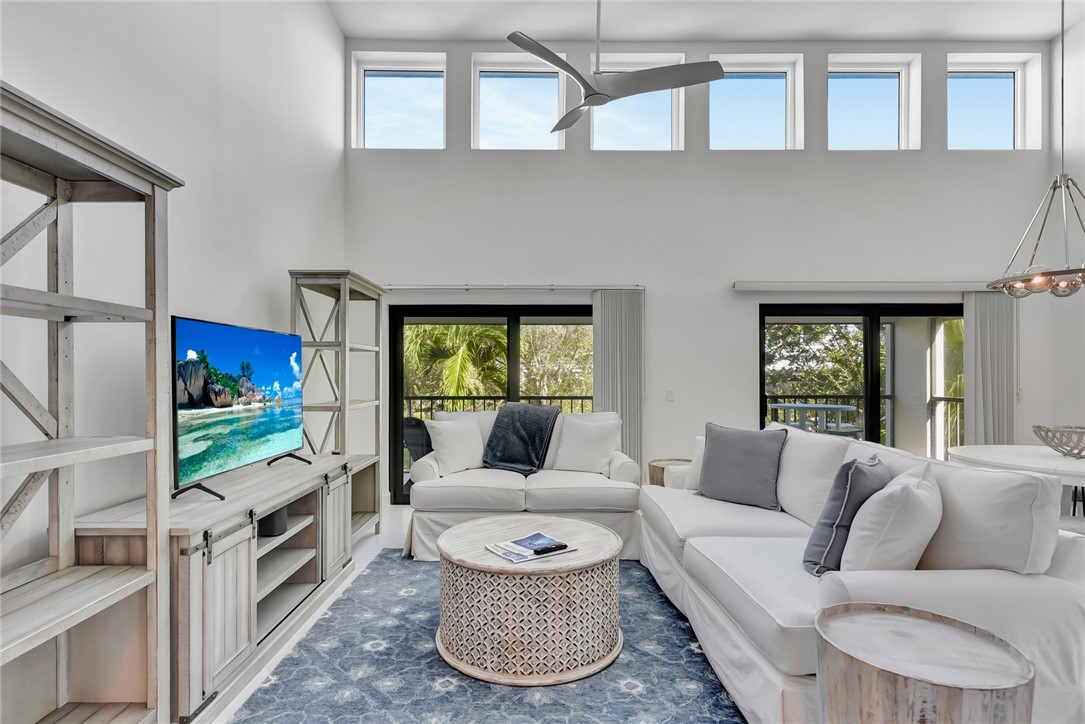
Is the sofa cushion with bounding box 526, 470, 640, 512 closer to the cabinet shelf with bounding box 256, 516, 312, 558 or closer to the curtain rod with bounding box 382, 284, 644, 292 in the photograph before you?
the cabinet shelf with bounding box 256, 516, 312, 558

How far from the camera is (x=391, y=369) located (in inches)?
188

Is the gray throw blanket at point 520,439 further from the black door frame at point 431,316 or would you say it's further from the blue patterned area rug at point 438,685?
the blue patterned area rug at point 438,685

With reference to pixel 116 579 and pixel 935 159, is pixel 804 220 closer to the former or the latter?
pixel 935 159

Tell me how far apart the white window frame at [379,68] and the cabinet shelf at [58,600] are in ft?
13.3

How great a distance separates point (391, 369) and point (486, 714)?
3.34m

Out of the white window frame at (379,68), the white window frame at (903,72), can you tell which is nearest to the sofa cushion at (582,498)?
the white window frame at (379,68)

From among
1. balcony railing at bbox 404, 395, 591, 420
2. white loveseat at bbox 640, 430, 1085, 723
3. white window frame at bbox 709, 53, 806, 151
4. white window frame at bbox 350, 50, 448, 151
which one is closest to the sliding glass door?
white window frame at bbox 709, 53, 806, 151

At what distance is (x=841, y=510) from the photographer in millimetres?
1917

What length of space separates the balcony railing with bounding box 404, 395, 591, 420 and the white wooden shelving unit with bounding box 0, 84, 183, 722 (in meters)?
3.06

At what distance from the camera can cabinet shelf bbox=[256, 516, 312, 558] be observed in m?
2.24

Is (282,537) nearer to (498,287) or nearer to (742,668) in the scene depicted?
(742,668)

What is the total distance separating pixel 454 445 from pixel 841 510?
8.18ft

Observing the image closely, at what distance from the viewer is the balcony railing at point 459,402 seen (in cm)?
482

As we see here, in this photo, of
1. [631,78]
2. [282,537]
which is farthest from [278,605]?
[631,78]
